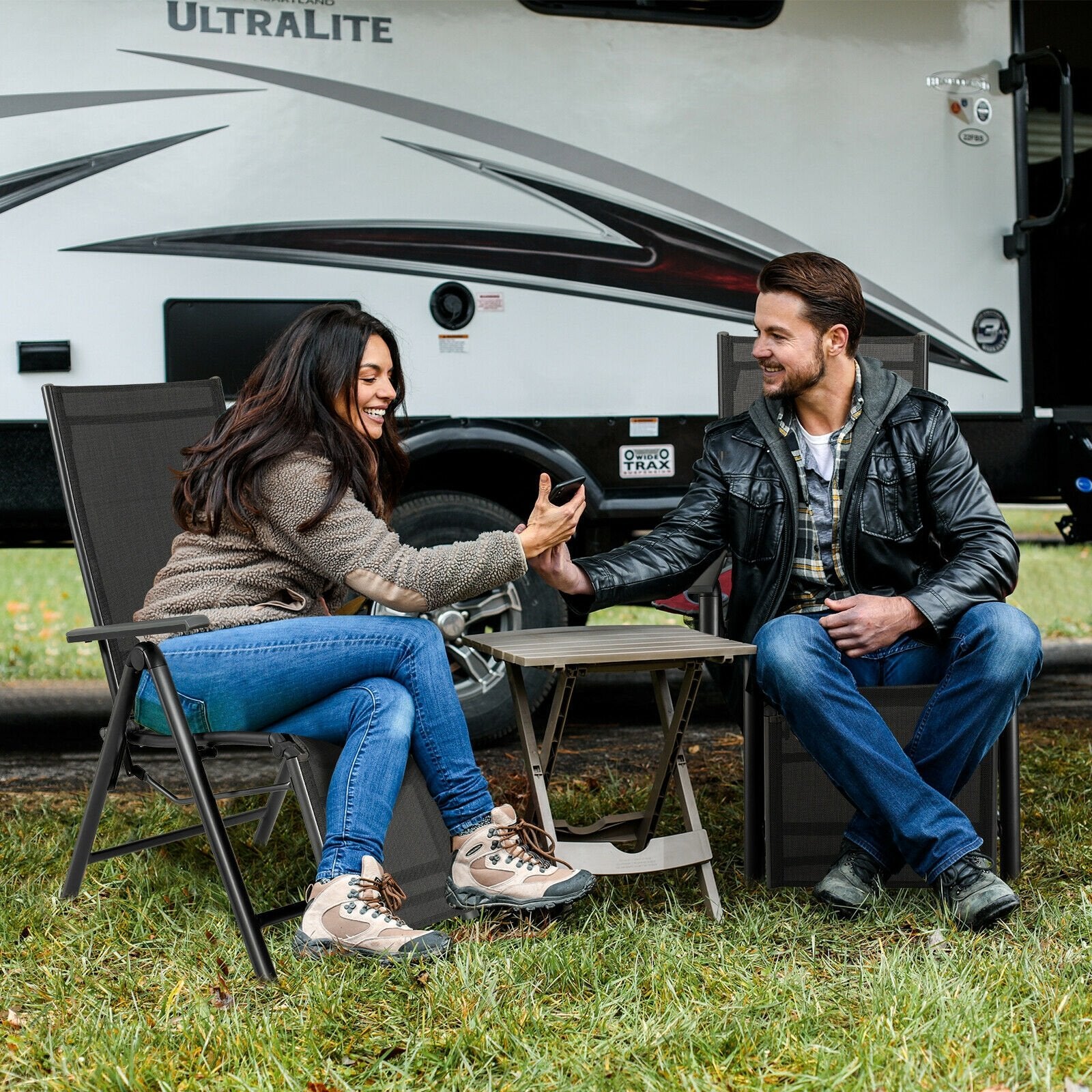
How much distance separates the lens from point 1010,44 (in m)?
4.84

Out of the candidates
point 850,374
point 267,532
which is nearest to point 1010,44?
point 850,374

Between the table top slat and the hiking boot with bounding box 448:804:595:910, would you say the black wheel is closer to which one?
the table top slat

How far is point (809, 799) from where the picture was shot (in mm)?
2789

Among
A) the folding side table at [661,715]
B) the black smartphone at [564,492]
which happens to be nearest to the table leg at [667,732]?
the folding side table at [661,715]

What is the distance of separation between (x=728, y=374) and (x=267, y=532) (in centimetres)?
147

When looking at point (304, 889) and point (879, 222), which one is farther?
point (879, 222)

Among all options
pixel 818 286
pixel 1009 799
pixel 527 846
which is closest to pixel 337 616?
pixel 527 846

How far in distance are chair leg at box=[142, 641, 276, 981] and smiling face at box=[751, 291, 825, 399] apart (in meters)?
1.40

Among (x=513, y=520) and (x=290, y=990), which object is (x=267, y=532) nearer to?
(x=290, y=990)

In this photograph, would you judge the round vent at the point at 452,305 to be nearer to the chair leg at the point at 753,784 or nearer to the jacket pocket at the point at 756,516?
the jacket pocket at the point at 756,516

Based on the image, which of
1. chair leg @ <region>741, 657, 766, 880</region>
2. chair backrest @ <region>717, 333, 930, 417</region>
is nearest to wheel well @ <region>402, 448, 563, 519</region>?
chair backrest @ <region>717, 333, 930, 417</region>

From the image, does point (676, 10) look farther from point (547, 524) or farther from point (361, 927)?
point (361, 927)

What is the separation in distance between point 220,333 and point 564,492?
6.40ft

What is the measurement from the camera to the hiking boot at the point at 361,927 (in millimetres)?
2361
